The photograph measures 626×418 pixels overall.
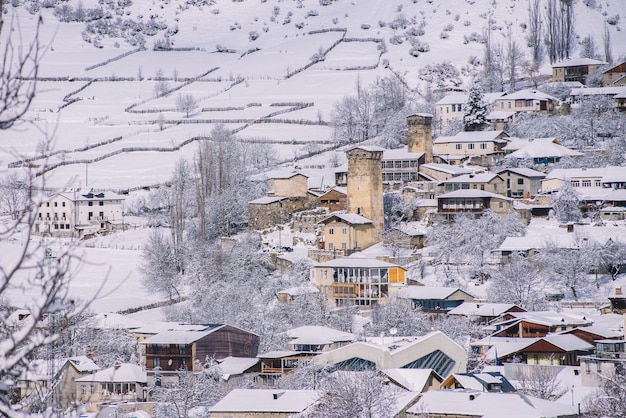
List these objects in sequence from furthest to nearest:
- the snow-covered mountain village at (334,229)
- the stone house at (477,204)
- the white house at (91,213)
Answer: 1. the white house at (91,213)
2. the stone house at (477,204)
3. the snow-covered mountain village at (334,229)

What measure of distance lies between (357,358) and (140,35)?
88.0 m

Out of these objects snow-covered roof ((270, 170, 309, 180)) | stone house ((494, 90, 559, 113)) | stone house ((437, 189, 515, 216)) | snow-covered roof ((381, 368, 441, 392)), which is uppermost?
stone house ((494, 90, 559, 113))

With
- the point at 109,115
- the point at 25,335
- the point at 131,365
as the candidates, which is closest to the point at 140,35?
the point at 109,115

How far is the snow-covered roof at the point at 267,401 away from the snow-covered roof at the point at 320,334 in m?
7.94

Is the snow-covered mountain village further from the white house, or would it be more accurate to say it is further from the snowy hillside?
the snowy hillside

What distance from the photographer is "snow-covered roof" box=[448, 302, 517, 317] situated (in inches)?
1551

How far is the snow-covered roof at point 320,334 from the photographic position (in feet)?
121

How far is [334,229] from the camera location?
49.2 m

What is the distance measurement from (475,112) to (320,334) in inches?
1100

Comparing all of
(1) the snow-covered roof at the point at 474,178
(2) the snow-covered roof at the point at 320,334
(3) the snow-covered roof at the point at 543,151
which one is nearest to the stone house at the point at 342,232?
(1) the snow-covered roof at the point at 474,178

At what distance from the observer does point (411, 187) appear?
53.1 meters

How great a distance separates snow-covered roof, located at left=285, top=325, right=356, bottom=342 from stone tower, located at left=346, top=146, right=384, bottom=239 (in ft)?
39.8

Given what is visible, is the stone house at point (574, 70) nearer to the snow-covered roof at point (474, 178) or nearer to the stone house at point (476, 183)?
the snow-covered roof at point (474, 178)

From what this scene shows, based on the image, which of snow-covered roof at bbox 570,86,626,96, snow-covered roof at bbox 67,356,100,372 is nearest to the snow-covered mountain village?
snow-covered roof at bbox 67,356,100,372
